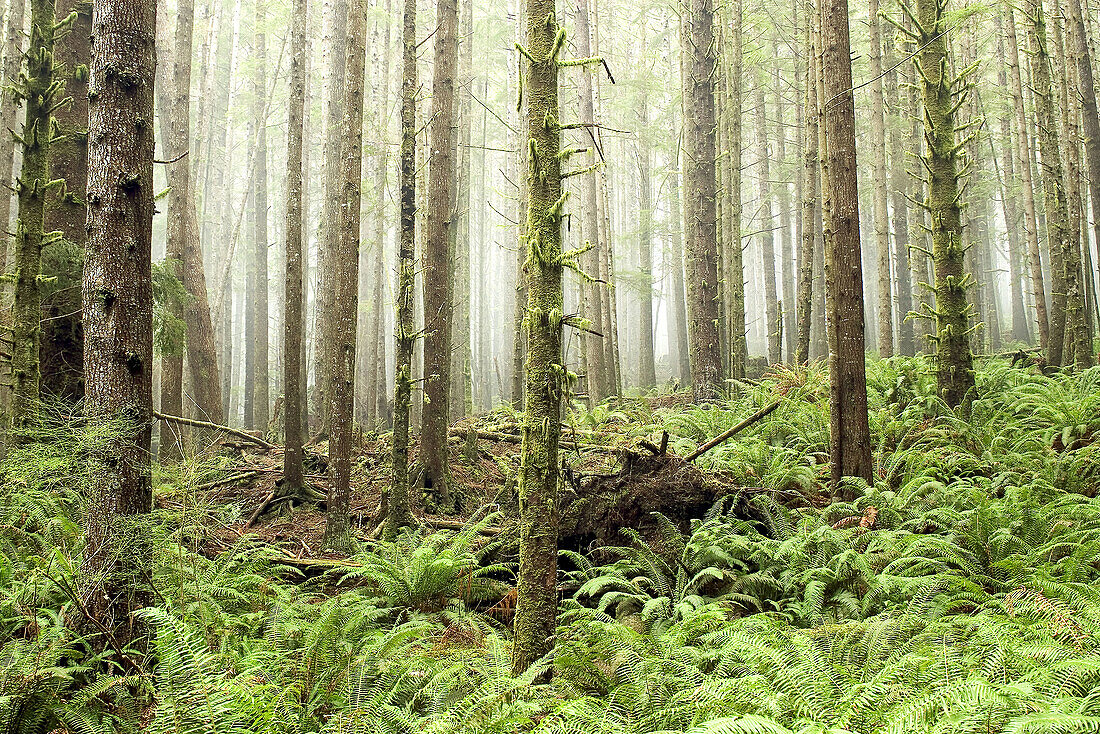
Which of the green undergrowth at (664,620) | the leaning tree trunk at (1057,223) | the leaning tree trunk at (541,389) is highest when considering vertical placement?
the leaning tree trunk at (1057,223)

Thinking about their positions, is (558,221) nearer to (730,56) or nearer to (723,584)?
(723,584)

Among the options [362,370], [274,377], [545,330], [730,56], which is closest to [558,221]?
[545,330]

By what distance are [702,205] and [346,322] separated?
681 cm

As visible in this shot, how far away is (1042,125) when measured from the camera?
10.3 meters

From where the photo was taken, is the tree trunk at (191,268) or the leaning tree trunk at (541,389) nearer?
the leaning tree trunk at (541,389)

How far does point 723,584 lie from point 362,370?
1685 centimetres

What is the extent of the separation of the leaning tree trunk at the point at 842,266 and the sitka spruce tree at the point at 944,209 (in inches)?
78.6

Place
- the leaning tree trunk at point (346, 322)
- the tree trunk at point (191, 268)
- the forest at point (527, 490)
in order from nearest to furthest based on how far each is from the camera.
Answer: the forest at point (527, 490), the leaning tree trunk at point (346, 322), the tree trunk at point (191, 268)

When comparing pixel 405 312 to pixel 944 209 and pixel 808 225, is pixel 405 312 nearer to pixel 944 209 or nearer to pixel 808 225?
pixel 944 209

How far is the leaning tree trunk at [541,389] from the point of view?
3.84 m

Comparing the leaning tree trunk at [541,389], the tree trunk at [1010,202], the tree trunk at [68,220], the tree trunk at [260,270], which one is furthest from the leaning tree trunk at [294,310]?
the tree trunk at [1010,202]

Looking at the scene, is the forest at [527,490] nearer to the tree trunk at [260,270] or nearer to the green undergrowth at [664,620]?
the green undergrowth at [664,620]

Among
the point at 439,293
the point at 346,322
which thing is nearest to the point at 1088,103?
the point at 439,293

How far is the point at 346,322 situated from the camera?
285 inches
